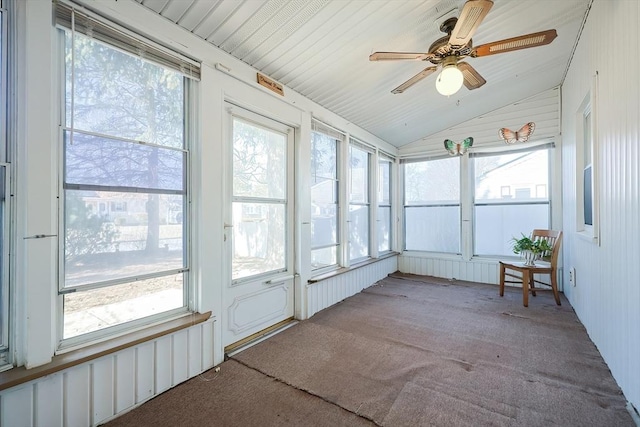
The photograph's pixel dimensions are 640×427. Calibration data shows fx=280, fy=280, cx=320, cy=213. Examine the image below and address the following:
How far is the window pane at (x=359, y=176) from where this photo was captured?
4129mm

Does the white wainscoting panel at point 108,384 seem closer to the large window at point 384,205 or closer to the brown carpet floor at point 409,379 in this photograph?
the brown carpet floor at point 409,379

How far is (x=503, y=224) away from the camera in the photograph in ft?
14.8

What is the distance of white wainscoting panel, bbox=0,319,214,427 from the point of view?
1350mm

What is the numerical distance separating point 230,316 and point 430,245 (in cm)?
394

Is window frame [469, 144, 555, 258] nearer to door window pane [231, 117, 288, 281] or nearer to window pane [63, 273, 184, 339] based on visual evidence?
door window pane [231, 117, 288, 281]

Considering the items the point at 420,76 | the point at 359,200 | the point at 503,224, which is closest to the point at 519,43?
the point at 420,76

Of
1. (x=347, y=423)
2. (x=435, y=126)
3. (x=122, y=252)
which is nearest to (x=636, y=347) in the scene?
(x=347, y=423)

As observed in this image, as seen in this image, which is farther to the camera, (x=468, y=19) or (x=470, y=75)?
(x=470, y=75)

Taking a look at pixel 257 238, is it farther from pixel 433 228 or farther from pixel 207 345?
pixel 433 228

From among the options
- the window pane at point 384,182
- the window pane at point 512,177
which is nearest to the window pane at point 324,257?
the window pane at point 384,182

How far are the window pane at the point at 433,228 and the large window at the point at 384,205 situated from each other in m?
0.42

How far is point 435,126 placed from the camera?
15.3 ft

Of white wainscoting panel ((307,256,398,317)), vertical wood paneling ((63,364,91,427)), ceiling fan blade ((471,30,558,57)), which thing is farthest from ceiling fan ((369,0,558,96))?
vertical wood paneling ((63,364,91,427))

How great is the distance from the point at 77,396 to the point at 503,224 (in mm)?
5267
